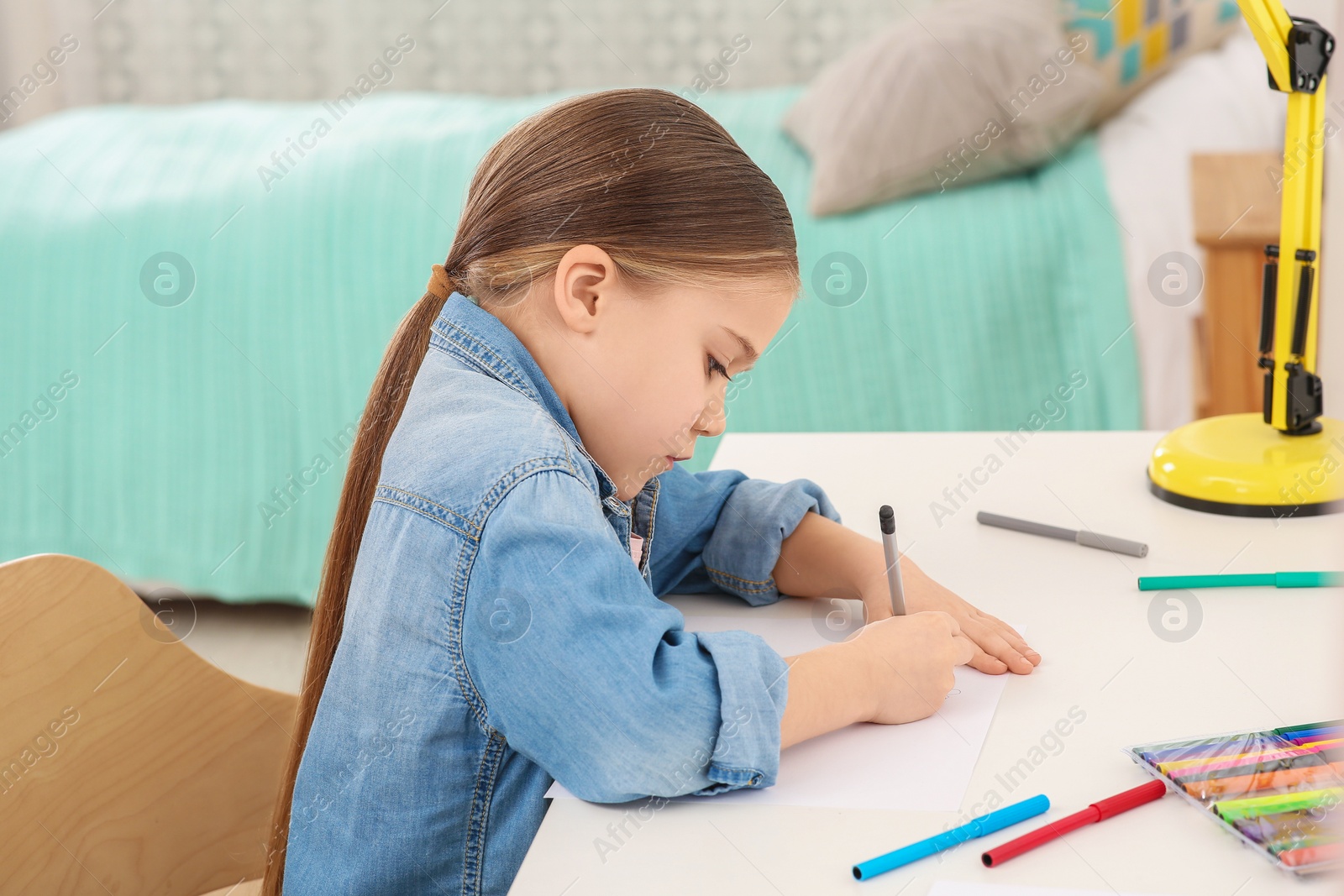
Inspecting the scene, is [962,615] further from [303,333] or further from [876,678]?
[303,333]

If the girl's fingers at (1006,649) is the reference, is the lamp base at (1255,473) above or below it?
below

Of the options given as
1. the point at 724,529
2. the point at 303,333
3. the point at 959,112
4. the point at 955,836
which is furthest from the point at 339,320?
the point at 955,836

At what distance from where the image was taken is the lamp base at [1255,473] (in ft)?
3.08

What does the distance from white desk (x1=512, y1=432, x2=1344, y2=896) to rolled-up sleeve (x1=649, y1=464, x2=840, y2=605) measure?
0.02m

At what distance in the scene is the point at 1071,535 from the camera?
910 millimetres

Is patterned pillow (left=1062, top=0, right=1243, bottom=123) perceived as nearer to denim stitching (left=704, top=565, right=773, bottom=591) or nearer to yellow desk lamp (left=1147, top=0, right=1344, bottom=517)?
yellow desk lamp (left=1147, top=0, right=1344, bottom=517)

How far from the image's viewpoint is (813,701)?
64 centimetres

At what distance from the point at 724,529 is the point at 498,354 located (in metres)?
0.24

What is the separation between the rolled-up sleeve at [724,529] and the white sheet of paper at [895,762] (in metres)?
0.19

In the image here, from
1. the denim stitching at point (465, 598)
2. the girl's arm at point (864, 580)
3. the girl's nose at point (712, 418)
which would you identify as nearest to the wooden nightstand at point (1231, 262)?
the girl's arm at point (864, 580)

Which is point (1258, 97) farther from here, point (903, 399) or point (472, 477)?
point (472, 477)

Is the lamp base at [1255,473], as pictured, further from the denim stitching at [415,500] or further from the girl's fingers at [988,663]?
the denim stitching at [415,500]

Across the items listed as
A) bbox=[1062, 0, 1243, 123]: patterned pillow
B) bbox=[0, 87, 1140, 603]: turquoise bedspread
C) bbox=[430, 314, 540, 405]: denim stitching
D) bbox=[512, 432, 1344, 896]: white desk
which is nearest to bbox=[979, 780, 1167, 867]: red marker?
bbox=[512, 432, 1344, 896]: white desk

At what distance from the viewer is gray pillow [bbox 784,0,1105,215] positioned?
1918 millimetres
